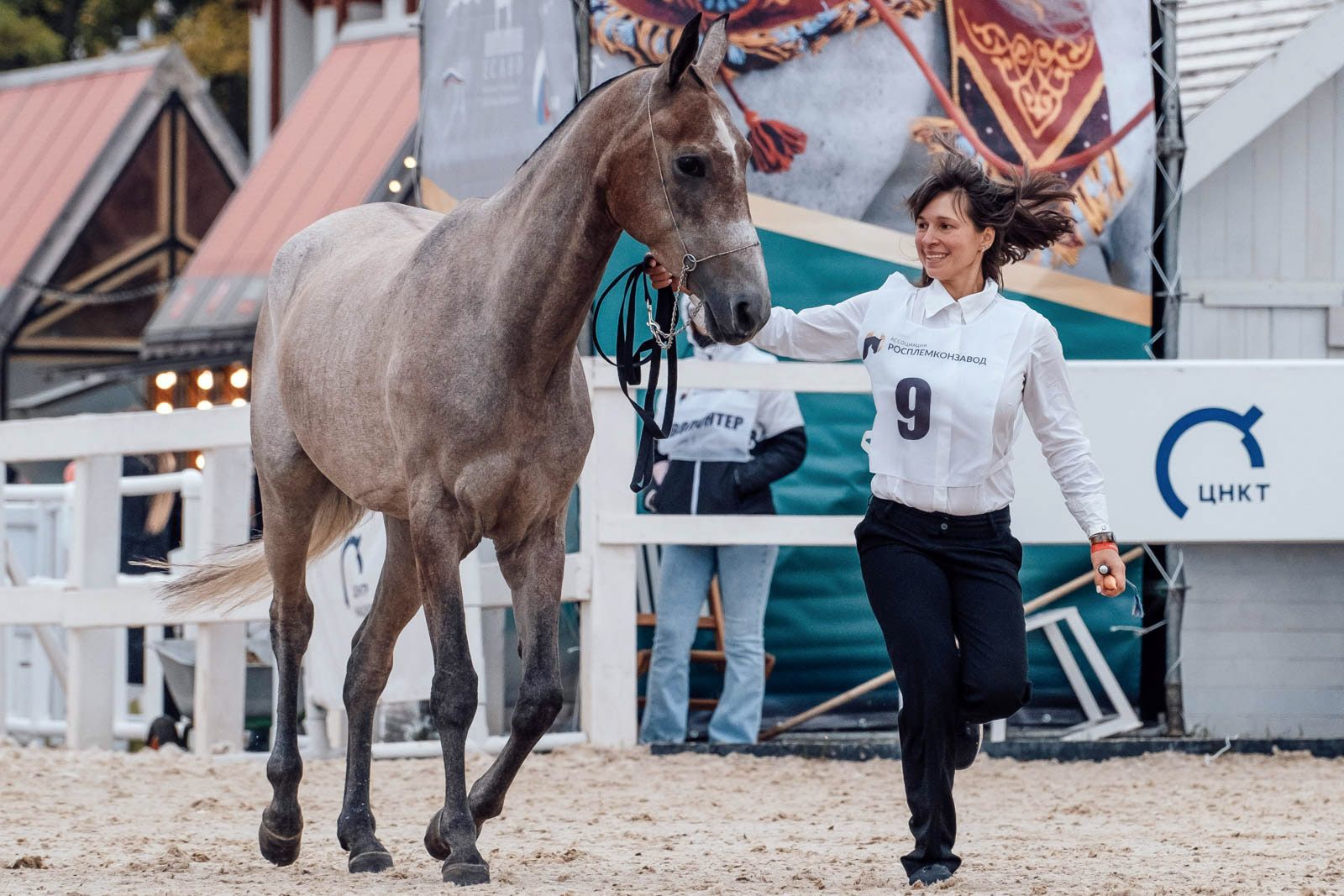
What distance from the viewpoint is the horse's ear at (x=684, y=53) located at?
441 centimetres

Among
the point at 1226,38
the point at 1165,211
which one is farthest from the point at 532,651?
the point at 1226,38

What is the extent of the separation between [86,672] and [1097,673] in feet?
14.8

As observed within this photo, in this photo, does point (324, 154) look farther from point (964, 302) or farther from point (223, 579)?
point (964, 302)

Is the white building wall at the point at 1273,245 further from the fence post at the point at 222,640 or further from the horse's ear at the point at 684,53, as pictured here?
the horse's ear at the point at 684,53

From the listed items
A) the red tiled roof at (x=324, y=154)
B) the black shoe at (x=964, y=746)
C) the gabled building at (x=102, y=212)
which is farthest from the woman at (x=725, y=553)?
the gabled building at (x=102, y=212)

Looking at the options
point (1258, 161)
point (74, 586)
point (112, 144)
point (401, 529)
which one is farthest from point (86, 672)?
point (112, 144)

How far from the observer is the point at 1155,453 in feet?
25.1

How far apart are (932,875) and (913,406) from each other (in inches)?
47.2

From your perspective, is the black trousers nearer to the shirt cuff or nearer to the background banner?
the shirt cuff

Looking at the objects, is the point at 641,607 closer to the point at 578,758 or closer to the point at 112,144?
the point at 578,758

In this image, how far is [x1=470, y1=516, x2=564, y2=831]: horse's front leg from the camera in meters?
4.89

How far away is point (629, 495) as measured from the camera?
25.7 feet

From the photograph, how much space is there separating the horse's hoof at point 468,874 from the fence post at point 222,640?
11.4ft

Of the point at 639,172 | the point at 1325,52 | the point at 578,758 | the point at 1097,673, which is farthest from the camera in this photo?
the point at 1325,52
